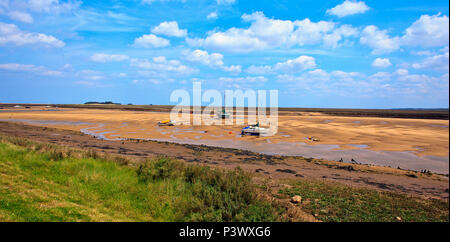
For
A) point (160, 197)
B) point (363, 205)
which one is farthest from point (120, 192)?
point (363, 205)

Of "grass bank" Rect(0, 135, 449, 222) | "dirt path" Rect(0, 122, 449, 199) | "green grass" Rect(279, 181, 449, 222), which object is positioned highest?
"grass bank" Rect(0, 135, 449, 222)

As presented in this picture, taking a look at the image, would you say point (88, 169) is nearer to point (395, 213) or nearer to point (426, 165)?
point (395, 213)

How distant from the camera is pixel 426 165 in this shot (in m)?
17.1

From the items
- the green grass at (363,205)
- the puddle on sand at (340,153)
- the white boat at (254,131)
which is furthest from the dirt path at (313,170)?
the white boat at (254,131)

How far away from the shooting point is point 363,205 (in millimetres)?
9008

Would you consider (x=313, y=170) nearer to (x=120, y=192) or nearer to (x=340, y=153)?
(x=340, y=153)

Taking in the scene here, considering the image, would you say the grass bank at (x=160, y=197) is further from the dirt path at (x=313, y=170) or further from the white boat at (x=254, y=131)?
the white boat at (x=254, y=131)

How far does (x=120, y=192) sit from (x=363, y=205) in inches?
318

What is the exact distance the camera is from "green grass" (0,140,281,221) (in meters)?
6.46

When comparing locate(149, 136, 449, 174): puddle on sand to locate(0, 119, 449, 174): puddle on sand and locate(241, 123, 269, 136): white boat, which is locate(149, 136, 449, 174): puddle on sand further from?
locate(241, 123, 269, 136): white boat

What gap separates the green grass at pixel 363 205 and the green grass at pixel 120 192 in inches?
78.9

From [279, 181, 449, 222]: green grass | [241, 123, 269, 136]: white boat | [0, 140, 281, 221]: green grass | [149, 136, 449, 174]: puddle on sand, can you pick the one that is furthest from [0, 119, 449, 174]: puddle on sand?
[0, 140, 281, 221]: green grass

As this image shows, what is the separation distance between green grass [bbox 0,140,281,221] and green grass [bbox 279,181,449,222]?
2.00 meters

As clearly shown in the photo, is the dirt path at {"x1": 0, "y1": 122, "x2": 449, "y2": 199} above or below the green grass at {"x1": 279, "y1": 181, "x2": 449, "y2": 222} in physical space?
below
